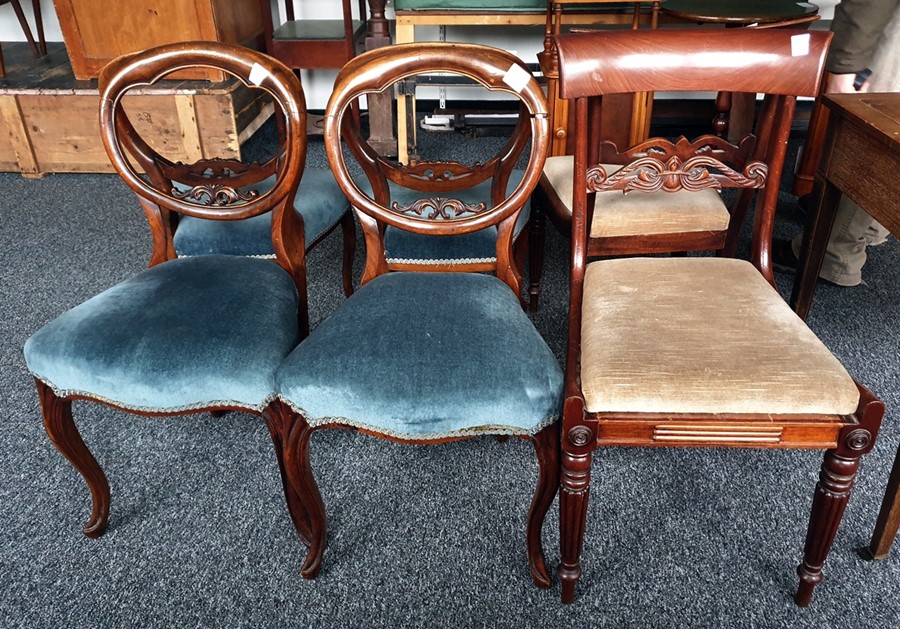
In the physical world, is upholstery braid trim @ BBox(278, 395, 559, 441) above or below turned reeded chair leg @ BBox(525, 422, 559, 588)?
Answer: above

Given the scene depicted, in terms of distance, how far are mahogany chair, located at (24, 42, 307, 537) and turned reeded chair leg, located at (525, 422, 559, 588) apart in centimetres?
43

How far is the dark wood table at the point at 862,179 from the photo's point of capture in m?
1.31

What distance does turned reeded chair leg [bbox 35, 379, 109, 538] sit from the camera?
1.28 meters

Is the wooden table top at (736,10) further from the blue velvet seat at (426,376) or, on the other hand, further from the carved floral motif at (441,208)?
the blue velvet seat at (426,376)

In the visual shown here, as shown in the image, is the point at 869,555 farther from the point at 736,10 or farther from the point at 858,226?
the point at 736,10

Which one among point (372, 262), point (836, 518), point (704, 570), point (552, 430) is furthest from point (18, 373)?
point (836, 518)

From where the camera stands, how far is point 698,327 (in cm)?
117

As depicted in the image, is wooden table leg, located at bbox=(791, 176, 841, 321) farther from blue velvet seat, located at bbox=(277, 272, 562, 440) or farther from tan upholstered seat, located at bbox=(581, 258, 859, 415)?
blue velvet seat, located at bbox=(277, 272, 562, 440)

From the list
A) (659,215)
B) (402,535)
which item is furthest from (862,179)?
(402,535)

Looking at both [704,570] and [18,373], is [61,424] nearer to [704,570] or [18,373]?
[18,373]

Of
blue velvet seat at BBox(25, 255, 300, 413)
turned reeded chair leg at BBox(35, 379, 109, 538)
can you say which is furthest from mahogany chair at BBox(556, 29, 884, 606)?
turned reeded chair leg at BBox(35, 379, 109, 538)

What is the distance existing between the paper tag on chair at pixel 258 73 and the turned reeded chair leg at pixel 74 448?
0.66 meters

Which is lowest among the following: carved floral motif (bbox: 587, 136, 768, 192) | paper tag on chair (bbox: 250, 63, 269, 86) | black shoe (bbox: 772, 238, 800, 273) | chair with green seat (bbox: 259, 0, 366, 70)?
black shoe (bbox: 772, 238, 800, 273)

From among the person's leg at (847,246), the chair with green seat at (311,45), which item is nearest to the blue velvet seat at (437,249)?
the person's leg at (847,246)
